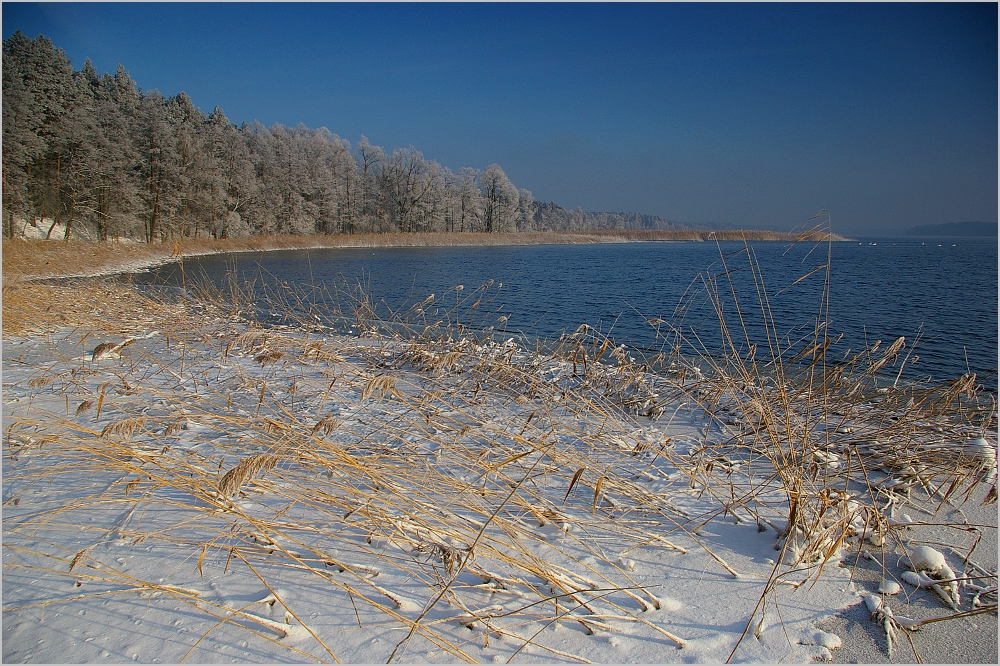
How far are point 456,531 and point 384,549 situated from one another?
11.8 inches

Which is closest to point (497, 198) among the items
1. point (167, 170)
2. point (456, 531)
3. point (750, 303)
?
point (167, 170)

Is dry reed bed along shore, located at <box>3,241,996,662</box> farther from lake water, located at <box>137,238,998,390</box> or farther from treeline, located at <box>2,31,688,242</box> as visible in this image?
treeline, located at <box>2,31,688,242</box>

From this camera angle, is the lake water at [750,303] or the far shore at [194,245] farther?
the lake water at [750,303]

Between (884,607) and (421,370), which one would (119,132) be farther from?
(884,607)

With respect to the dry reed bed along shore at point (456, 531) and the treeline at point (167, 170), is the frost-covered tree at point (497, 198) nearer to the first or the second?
the treeline at point (167, 170)

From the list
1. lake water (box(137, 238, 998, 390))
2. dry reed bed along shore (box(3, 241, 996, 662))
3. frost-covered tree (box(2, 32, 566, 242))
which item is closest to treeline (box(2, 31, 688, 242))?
frost-covered tree (box(2, 32, 566, 242))

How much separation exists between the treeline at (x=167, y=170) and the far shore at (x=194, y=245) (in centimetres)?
185

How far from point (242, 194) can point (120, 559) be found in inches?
1678

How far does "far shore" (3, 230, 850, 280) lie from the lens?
4.38m

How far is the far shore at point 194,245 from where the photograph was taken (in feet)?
14.4

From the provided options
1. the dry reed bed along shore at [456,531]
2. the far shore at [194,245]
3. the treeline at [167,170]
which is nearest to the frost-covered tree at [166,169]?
the treeline at [167,170]

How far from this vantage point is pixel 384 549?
2117mm

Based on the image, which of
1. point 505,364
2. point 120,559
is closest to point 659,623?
point 120,559

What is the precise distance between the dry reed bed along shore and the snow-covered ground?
0.04ft
